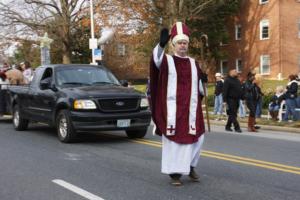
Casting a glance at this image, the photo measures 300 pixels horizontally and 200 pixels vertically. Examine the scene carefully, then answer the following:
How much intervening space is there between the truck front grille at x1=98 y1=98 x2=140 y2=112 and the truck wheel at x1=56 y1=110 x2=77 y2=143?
2.59ft

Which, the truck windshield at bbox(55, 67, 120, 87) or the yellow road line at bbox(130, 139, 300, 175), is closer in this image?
the yellow road line at bbox(130, 139, 300, 175)

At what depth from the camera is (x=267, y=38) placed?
143 ft

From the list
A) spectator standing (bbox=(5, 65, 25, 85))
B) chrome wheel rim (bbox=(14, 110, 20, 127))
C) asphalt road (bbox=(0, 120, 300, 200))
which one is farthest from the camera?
spectator standing (bbox=(5, 65, 25, 85))

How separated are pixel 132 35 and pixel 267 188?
30.0 m

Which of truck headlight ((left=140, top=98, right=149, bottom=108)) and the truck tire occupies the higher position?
truck headlight ((left=140, top=98, right=149, bottom=108))

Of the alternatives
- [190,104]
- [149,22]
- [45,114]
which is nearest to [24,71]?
[45,114]

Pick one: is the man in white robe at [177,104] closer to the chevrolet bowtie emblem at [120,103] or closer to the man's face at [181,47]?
the man's face at [181,47]

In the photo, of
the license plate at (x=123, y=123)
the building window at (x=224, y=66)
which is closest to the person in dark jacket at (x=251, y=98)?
the license plate at (x=123, y=123)

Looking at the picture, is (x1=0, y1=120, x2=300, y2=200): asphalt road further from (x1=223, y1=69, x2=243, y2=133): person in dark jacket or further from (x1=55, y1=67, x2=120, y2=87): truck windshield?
(x1=223, y1=69, x2=243, y2=133): person in dark jacket

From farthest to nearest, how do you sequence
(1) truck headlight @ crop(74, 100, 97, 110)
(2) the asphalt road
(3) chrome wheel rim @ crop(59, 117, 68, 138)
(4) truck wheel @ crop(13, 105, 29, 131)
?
(4) truck wheel @ crop(13, 105, 29, 131)
(3) chrome wheel rim @ crop(59, 117, 68, 138)
(1) truck headlight @ crop(74, 100, 97, 110)
(2) the asphalt road

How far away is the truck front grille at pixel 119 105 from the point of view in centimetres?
1126

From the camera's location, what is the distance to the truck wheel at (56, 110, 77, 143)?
37.2ft

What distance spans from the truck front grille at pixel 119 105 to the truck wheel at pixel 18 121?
13.0ft

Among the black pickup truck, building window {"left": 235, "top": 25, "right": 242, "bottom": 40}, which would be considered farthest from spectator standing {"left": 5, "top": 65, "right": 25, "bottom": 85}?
building window {"left": 235, "top": 25, "right": 242, "bottom": 40}
